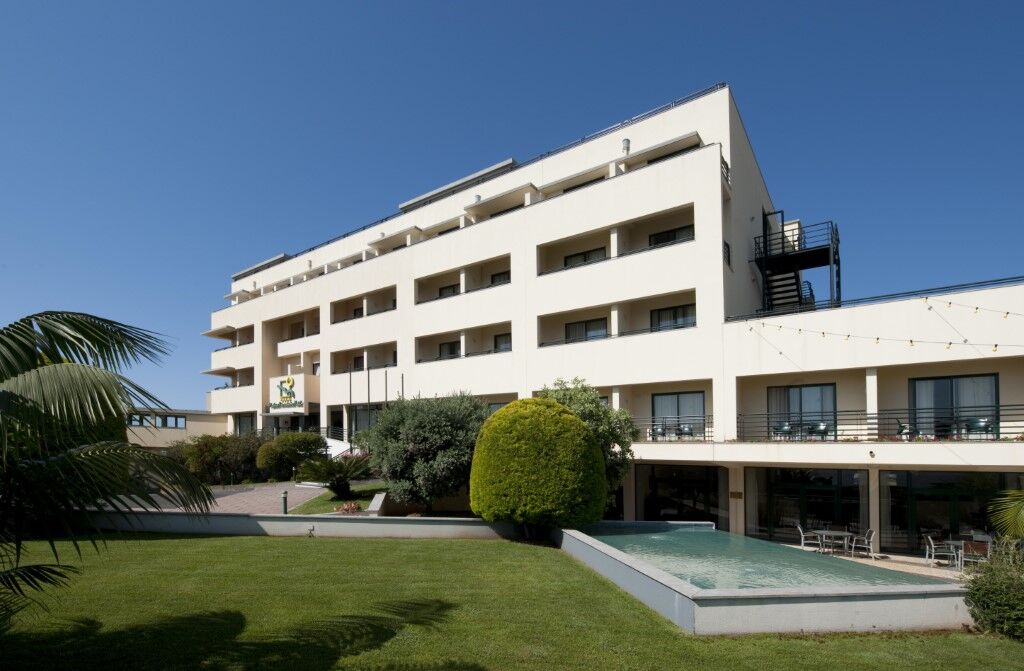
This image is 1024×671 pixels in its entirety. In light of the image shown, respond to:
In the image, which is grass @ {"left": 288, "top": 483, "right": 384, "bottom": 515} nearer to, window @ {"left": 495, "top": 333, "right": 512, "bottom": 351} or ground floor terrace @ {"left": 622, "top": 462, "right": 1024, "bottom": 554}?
window @ {"left": 495, "top": 333, "right": 512, "bottom": 351}

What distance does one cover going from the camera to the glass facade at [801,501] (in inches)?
754

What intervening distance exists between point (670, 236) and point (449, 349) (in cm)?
1238

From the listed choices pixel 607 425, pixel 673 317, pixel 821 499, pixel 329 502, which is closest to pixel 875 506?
pixel 821 499

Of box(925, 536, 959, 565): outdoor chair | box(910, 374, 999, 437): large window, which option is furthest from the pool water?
box(910, 374, 999, 437): large window

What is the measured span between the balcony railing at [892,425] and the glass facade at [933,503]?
60.1 inches

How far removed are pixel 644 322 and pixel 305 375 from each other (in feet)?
71.6

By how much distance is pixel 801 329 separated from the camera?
18.8 metres

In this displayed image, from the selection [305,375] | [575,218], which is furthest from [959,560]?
[305,375]

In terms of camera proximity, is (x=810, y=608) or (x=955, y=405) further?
(x=955, y=405)

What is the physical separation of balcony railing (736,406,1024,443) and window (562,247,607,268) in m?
8.61

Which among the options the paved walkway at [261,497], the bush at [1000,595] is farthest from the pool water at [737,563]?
the paved walkway at [261,497]

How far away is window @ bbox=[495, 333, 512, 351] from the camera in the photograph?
27.6 m

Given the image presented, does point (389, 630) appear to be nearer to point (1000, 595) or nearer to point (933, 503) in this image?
point (1000, 595)

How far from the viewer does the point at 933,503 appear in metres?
18.0
